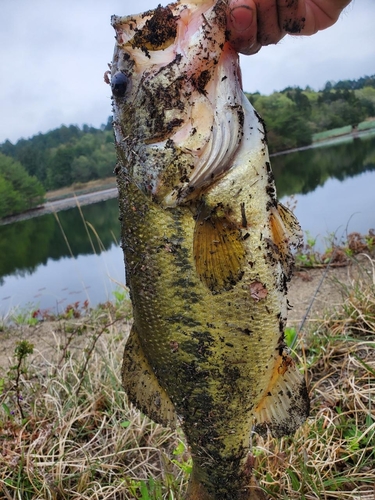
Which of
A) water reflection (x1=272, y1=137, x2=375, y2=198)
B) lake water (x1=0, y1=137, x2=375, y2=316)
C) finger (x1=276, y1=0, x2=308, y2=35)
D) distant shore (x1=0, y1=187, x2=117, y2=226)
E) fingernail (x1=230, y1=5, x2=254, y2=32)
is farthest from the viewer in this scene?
distant shore (x1=0, y1=187, x2=117, y2=226)

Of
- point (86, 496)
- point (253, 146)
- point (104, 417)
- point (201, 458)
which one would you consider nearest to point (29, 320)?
point (104, 417)

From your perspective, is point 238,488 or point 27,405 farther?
point 27,405

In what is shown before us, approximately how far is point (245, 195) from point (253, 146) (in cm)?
21

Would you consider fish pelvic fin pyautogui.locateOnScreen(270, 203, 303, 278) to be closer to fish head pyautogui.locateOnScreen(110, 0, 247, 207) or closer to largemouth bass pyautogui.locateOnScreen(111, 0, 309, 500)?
largemouth bass pyautogui.locateOnScreen(111, 0, 309, 500)

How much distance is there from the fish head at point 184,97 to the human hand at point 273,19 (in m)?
0.05

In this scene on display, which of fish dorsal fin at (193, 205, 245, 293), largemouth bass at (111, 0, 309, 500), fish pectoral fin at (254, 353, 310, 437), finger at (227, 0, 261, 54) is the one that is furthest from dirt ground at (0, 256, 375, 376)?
finger at (227, 0, 261, 54)

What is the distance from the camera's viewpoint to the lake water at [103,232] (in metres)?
11.6

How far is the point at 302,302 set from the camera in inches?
235

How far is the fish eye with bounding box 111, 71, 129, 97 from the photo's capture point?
191cm

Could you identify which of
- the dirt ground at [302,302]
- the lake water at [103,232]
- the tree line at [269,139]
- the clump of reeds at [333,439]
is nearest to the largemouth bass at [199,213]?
the clump of reeds at [333,439]

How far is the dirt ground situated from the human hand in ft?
10.5

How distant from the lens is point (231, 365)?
1.90 m

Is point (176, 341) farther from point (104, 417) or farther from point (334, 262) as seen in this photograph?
point (334, 262)

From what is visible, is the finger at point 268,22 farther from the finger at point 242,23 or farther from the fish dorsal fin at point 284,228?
the fish dorsal fin at point 284,228
